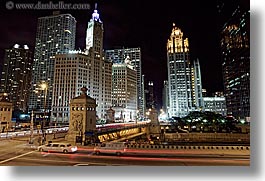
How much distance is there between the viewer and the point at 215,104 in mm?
77188

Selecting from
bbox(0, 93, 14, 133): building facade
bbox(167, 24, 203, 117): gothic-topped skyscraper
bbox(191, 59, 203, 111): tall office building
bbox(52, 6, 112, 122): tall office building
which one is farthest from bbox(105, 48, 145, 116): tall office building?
bbox(0, 93, 14, 133): building facade

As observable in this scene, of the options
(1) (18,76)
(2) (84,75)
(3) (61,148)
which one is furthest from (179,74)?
(3) (61,148)

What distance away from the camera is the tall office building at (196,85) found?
80.5m

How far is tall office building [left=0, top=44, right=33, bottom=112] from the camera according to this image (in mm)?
80750

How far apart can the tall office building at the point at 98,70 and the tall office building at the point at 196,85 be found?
36826 mm

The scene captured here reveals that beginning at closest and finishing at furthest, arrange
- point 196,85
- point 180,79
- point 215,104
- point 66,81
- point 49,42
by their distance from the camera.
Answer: point 66,81, point 215,104, point 180,79, point 196,85, point 49,42

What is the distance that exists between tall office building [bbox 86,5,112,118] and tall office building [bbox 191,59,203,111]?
1450 inches

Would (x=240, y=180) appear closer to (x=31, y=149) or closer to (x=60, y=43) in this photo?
(x=31, y=149)

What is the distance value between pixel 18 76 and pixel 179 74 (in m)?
71.1

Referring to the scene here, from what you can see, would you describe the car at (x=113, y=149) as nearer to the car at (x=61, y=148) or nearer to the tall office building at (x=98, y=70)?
the car at (x=61, y=148)

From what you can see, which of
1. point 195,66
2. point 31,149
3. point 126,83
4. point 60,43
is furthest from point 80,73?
point 195,66
